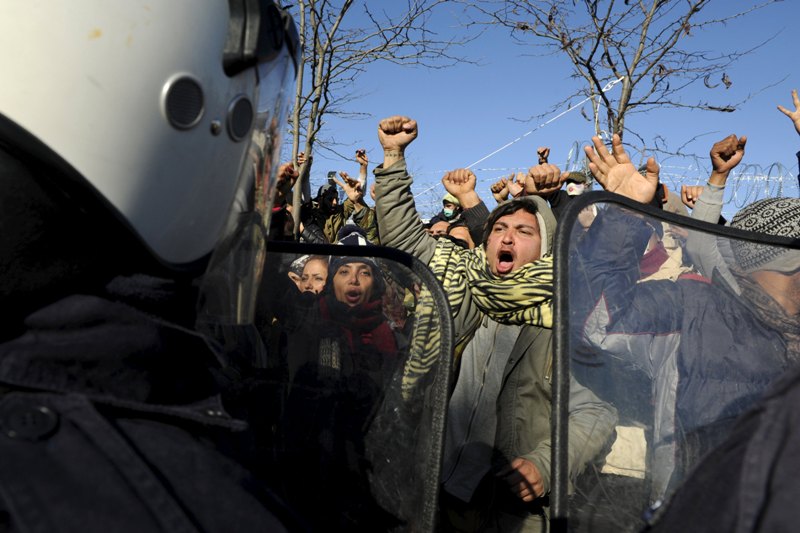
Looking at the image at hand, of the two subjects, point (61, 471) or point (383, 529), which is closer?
point (61, 471)

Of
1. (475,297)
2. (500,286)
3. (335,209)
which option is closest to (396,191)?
(475,297)

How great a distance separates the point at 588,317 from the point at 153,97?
0.90 meters

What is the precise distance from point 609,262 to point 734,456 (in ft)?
2.47

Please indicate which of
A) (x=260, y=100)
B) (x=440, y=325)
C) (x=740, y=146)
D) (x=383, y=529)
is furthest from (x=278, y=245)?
(x=740, y=146)

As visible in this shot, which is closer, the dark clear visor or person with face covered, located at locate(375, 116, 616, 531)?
the dark clear visor

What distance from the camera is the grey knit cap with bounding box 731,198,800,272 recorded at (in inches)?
62.3

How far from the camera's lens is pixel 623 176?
211cm

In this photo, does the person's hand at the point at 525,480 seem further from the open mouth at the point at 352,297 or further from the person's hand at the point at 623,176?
the person's hand at the point at 623,176

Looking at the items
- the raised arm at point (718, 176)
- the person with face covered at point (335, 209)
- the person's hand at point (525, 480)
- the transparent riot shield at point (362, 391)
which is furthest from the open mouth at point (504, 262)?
the person with face covered at point (335, 209)

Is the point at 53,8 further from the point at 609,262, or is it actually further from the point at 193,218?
the point at 609,262

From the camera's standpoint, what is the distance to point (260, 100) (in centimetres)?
133

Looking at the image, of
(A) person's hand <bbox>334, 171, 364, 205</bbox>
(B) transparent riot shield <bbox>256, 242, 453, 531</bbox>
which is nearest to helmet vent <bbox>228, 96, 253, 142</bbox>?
(B) transparent riot shield <bbox>256, 242, 453, 531</bbox>

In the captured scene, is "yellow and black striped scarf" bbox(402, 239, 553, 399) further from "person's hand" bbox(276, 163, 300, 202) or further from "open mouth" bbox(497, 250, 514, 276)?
"person's hand" bbox(276, 163, 300, 202)

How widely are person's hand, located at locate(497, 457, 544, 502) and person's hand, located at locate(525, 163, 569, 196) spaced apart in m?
1.85
